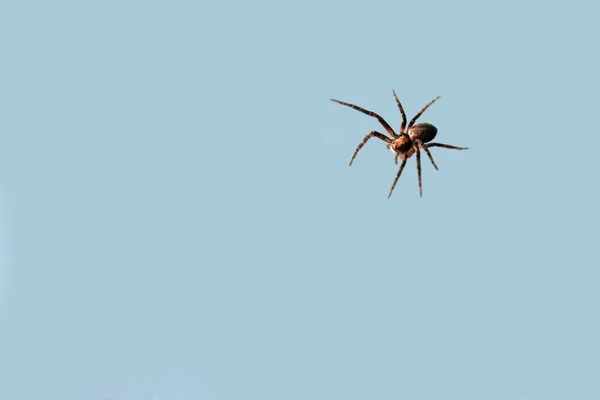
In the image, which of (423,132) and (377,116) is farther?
(423,132)

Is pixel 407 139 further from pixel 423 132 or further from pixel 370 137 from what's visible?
pixel 370 137

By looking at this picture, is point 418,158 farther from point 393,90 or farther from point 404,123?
point 393,90

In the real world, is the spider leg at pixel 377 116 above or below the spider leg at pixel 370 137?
above

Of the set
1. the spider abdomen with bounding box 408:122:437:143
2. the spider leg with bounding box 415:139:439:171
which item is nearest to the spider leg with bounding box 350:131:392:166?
the spider abdomen with bounding box 408:122:437:143

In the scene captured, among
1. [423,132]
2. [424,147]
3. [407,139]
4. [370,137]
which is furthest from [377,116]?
[424,147]

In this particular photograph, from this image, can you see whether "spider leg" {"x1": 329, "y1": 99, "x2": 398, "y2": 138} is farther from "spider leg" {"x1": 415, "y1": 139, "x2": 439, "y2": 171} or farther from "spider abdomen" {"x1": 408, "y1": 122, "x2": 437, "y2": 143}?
"spider leg" {"x1": 415, "y1": 139, "x2": 439, "y2": 171}

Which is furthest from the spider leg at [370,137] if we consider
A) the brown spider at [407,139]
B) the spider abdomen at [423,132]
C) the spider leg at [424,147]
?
the spider leg at [424,147]

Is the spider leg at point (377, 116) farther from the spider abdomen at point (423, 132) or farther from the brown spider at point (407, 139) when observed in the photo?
the spider abdomen at point (423, 132)

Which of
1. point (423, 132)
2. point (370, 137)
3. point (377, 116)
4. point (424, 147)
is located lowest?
point (424, 147)

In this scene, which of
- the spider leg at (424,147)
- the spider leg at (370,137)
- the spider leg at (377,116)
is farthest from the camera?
the spider leg at (424,147)
